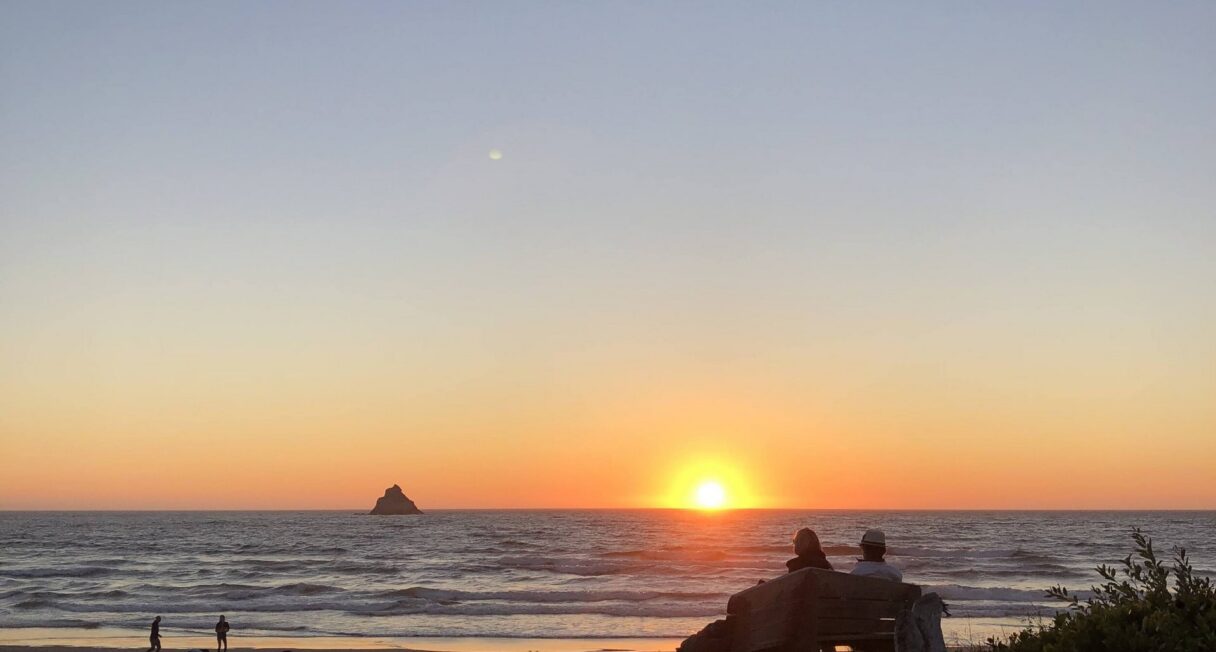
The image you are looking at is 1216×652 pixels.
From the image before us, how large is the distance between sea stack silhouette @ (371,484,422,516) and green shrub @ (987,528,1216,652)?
625 feet

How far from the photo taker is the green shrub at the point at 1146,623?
5.08 meters

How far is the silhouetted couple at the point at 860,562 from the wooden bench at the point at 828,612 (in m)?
0.76

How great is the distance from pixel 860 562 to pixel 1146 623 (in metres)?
2.03

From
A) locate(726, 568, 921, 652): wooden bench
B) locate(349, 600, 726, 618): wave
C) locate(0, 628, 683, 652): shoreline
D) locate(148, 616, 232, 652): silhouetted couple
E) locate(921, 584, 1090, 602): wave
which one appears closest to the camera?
locate(726, 568, 921, 652): wooden bench

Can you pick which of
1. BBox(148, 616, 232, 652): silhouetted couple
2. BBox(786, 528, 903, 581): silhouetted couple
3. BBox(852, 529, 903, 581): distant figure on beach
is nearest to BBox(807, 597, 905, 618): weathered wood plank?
BBox(786, 528, 903, 581): silhouetted couple

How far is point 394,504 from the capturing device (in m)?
190

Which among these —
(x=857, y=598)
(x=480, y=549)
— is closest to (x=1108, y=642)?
(x=857, y=598)

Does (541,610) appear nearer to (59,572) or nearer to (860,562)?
(860,562)

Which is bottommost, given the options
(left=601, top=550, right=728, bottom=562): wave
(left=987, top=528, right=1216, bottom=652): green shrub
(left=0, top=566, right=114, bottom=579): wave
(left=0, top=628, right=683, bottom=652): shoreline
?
(left=601, top=550, right=728, bottom=562): wave

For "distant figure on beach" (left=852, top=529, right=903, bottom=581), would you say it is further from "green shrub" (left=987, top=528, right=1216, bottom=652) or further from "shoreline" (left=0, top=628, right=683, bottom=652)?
"shoreline" (left=0, top=628, right=683, bottom=652)

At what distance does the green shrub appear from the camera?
508 centimetres

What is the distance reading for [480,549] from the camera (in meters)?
69.1

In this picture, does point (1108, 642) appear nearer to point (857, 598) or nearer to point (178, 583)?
point (857, 598)

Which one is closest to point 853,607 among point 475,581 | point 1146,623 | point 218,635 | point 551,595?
point 1146,623
